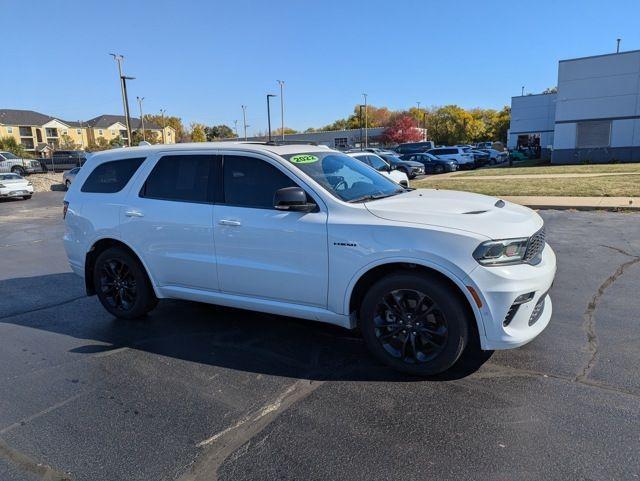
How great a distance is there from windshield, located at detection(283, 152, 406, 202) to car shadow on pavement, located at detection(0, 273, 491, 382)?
1.39m

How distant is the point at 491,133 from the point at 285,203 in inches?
3697

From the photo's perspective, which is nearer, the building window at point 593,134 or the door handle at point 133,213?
the door handle at point 133,213

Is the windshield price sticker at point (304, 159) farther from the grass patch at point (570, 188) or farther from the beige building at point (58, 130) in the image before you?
the beige building at point (58, 130)

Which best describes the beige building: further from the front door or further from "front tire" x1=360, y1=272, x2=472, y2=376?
"front tire" x1=360, y1=272, x2=472, y2=376

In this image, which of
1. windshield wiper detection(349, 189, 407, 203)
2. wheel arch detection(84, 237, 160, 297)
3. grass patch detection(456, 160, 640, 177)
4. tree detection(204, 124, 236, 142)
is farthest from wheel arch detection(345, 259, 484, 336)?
tree detection(204, 124, 236, 142)

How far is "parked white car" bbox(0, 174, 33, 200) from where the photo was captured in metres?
22.8

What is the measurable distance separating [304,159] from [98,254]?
2694mm

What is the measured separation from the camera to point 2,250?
10148 mm

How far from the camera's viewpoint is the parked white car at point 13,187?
22781 millimetres

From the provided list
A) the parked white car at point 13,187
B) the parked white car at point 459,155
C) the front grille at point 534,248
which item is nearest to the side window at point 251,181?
the front grille at point 534,248

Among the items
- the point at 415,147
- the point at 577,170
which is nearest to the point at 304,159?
the point at 577,170

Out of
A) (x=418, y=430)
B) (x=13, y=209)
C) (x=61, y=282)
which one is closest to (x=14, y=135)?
(x=13, y=209)

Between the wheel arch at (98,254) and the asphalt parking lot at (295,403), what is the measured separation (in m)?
0.42

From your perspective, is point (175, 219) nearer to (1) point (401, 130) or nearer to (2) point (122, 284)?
(2) point (122, 284)
